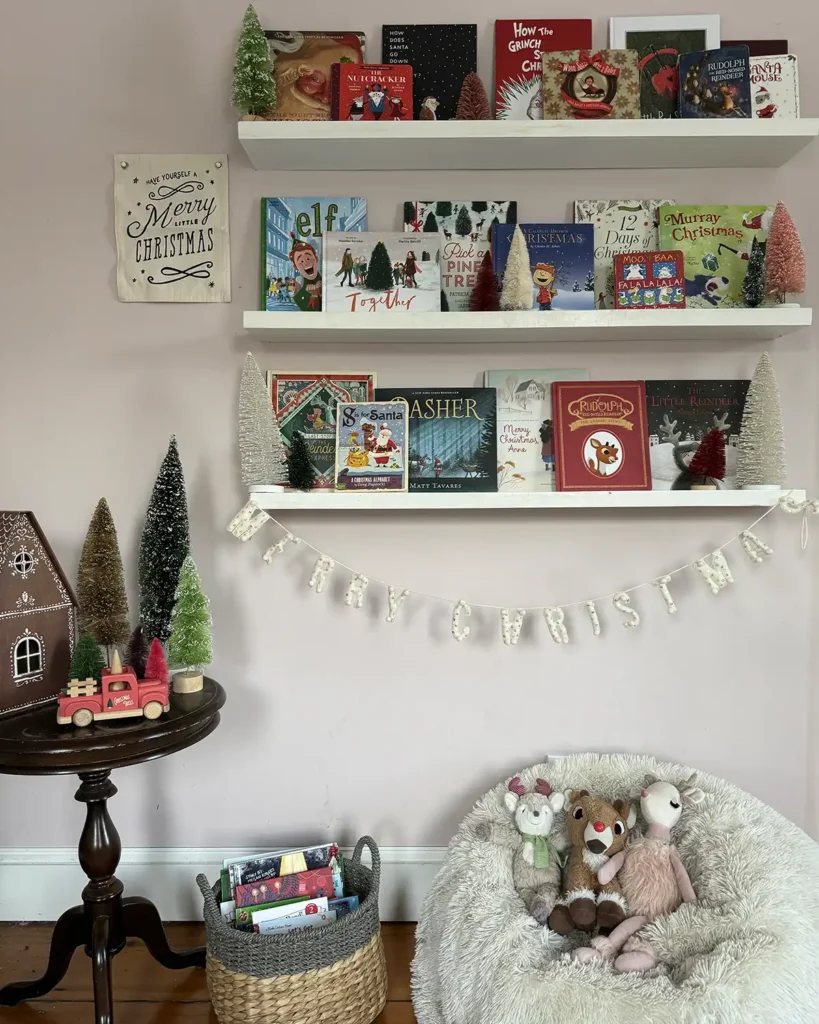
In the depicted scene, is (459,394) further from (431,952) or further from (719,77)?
(431,952)

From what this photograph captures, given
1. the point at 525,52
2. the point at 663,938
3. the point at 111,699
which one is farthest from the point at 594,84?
the point at 663,938

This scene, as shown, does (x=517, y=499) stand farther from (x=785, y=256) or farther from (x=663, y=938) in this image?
(x=663, y=938)

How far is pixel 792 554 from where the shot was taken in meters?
1.74

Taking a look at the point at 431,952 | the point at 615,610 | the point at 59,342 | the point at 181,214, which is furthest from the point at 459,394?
the point at 431,952

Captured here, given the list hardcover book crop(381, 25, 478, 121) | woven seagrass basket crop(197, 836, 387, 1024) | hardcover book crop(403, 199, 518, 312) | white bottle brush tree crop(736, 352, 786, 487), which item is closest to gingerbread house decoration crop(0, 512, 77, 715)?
woven seagrass basket crop(197, 836, 387, 1024)

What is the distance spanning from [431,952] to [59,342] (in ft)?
5.10

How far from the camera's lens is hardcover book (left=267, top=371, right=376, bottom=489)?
170cm

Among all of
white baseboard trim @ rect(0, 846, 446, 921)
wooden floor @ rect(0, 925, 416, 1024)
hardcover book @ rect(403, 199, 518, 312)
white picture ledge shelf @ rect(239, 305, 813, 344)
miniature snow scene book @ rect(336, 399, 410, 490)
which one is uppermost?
hardcover book @ rect(403, 199, 518, 312)

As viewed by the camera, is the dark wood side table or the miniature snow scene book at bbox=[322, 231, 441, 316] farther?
the miniature snow scene book at bbox=[322, 231, 441, 316]

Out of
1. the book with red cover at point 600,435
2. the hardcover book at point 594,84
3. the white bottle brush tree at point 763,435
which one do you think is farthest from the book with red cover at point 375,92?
the white bottle brush tree at point 763,435

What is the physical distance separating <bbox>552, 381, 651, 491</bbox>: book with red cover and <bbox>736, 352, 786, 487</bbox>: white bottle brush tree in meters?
0.21

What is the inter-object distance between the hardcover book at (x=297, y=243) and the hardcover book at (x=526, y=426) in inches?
18.1

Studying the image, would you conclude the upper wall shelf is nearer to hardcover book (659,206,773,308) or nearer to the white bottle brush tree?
hardcover book (659,206,773,308)

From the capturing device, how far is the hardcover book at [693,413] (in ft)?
5.52
